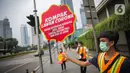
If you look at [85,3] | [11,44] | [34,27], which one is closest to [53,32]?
[34,27]

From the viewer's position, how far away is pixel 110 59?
103 inches

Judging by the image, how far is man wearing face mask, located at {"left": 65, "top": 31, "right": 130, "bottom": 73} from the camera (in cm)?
252

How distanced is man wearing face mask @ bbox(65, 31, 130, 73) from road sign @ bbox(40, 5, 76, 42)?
172 cm

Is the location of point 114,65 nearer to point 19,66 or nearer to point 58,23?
point 58,23

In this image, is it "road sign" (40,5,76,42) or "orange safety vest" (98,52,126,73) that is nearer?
"orange safety vest" (98,52,126,73)

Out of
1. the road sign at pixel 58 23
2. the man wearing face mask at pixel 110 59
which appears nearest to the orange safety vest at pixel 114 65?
the man wearing face mask at pixel 110 59

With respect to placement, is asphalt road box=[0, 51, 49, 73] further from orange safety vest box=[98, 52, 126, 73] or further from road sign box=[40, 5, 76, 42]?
orange safety vest box=[98, 52, 126, 73]

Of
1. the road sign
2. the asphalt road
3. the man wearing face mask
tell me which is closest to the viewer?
the man wearing face mask

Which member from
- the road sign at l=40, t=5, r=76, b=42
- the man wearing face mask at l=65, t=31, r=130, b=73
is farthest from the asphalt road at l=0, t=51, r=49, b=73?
the man wearing face mask at l=65, t=31, r=130, b=73

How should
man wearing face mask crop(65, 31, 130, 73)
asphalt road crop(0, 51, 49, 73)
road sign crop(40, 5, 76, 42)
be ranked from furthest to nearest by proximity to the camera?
asphalt road crop(0, 51, 49, 73)
road sign crop(40, 5, 76, 42)
man wearing face mask crop(65, 31, 130, 73)

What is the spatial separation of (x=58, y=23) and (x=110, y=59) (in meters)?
2.17

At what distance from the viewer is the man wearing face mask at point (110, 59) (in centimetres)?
252

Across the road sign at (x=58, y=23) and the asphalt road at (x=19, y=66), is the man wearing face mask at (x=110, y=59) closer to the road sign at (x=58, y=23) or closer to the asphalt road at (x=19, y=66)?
the road sign at (x=58, y=23)

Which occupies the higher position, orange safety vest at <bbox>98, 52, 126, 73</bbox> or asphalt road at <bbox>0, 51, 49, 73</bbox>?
orange safety vest at <bbox>98, 52, 126, 73</bbox>
